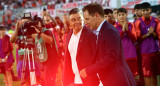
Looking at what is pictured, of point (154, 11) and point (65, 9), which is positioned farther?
point (154, 11)

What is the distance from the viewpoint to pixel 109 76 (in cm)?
317

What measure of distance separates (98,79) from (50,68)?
226cm

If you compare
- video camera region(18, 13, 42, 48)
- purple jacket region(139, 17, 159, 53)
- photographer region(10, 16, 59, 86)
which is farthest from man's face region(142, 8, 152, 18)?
video camera region(18, 13, 42, 48)

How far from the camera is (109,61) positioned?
10.1ft

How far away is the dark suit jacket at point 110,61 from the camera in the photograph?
121 inches

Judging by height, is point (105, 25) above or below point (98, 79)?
above

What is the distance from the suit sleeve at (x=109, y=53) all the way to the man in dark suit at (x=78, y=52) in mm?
251

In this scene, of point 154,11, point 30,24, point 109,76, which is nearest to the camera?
point 109,76

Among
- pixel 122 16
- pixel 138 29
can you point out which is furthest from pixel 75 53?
pixel 138 29

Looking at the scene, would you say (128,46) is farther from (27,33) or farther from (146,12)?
(27,33)

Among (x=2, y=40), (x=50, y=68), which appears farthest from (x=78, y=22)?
(x=2, y=40)

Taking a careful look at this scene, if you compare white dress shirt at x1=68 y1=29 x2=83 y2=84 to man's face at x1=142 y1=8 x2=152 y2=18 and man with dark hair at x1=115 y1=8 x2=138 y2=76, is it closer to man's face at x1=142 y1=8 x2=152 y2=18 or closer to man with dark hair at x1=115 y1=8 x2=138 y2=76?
man with dark hair at x1=115 y1=8 x2=138 y2=76

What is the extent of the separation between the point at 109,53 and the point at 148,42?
10.5 ft

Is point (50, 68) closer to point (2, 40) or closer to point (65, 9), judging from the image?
point (2, 40)
